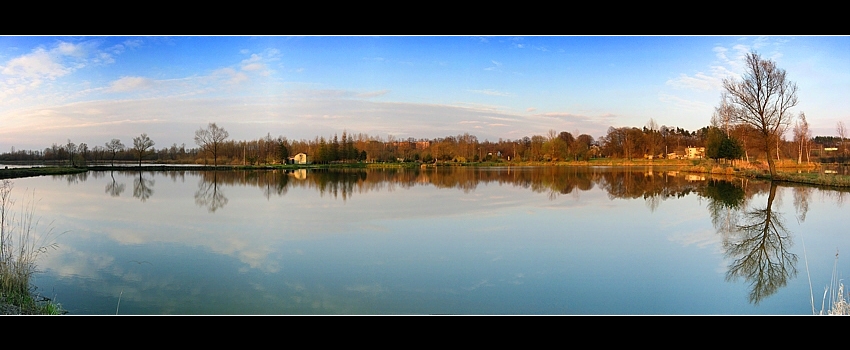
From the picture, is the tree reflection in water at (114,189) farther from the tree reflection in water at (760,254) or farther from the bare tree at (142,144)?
the tree reflection in water at (760,254)

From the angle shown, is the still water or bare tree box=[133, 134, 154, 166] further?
bare tree box=[133, 134, 154, 166]

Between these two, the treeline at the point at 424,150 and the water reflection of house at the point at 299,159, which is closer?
the treeline at the point at 424,150

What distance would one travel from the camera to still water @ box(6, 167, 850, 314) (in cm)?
506

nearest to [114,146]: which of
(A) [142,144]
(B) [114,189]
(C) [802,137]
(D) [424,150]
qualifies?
(A) [142,144]

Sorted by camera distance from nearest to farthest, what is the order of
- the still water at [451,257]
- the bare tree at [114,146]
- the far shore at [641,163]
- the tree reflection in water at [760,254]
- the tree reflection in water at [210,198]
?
the still water at [451,257] < the tree reflection in water at [760,254] < the tree reflection in water at [210,198] < the far shore at [641,163] < the bare tree at [114,146]

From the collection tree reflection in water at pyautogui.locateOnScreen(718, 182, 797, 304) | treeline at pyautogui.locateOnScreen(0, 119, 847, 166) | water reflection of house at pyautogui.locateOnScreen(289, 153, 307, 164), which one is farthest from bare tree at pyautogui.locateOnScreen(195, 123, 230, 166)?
tree reflection in water at pyautogui.locateOnScreen(718, 182, 797, 304)

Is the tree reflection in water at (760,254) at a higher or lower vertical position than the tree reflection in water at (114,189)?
lower

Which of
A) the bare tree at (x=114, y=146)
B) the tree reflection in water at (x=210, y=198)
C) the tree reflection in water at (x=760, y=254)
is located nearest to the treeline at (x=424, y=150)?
the bare tree at (x=114, y=146)

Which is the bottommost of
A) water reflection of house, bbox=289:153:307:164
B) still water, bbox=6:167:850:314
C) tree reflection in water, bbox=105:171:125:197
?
still water, bbox=6:167:850:314

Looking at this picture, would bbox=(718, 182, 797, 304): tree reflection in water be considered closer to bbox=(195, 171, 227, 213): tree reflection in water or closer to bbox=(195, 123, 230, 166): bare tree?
bbox=(195, 171, 227, 213): tree reflection in water

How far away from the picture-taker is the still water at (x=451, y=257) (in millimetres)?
5062
